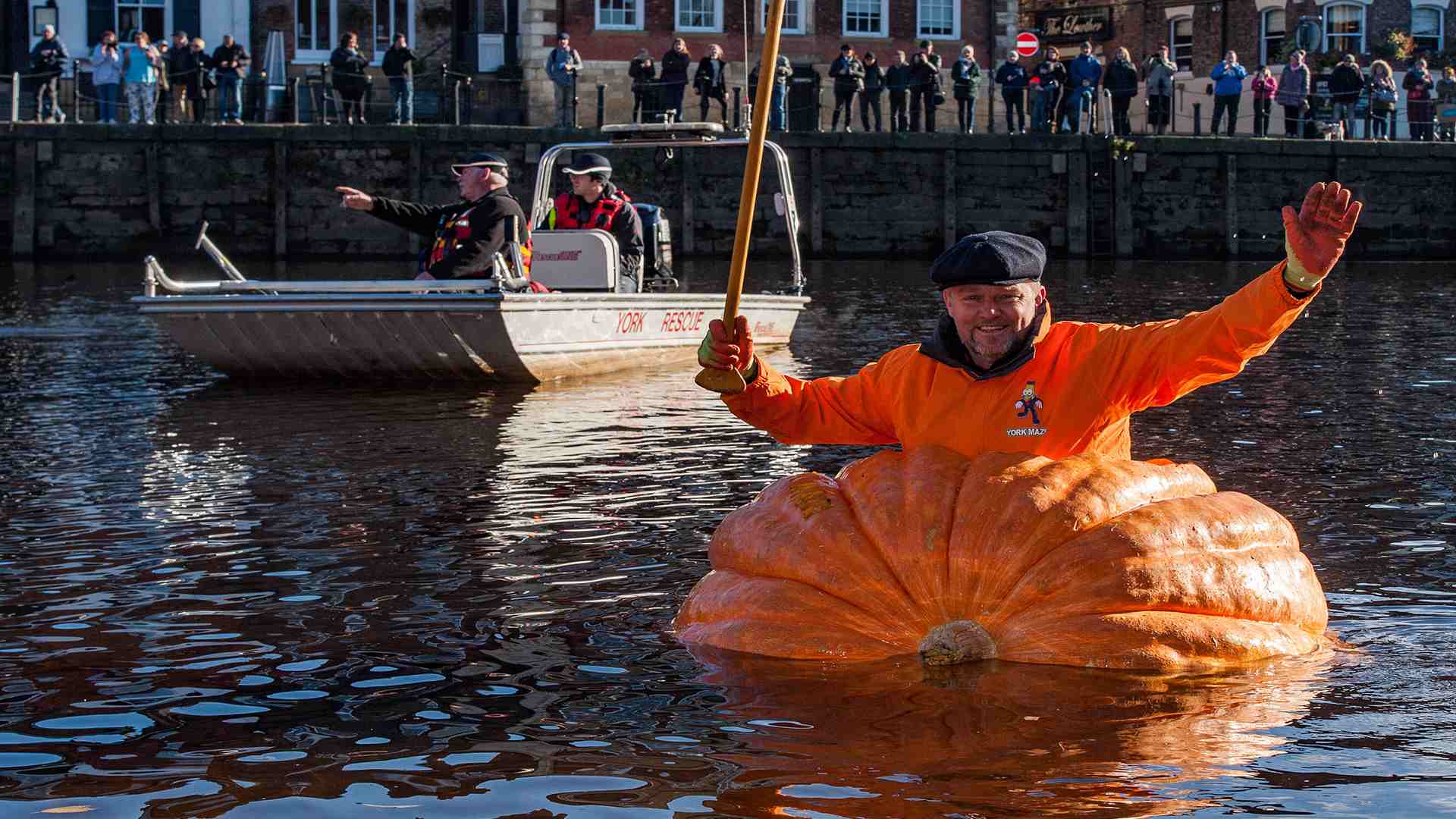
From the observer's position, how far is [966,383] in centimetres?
636

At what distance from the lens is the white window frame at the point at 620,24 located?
129 ft

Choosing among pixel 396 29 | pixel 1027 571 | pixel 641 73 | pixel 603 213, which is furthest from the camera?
pixel 396 29

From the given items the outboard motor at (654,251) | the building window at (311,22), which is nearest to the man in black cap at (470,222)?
the outboard motor at (654,251)

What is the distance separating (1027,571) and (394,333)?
8.89m

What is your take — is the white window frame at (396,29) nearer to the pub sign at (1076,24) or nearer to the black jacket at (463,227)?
the pub sign at (1076,24)

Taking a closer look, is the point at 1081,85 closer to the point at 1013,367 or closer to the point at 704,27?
the point at 704,27

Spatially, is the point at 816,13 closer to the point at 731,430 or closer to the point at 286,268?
the point at 286,268

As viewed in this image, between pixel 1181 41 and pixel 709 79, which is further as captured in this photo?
pixel 1181 41

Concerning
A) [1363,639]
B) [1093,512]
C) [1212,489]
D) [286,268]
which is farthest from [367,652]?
[286,268]

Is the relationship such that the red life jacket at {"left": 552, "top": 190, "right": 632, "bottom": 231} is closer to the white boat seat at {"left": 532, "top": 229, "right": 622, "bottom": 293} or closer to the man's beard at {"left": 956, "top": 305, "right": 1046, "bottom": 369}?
the white boat seat at {"left": 532, "top": 229, "right": 622, "bottom": 293}

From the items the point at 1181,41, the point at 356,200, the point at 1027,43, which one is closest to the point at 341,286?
the point at 356,200

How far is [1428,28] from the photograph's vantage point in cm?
4484

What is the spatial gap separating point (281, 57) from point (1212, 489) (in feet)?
104

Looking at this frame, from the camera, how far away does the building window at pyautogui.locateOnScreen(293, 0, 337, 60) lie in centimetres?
3912
